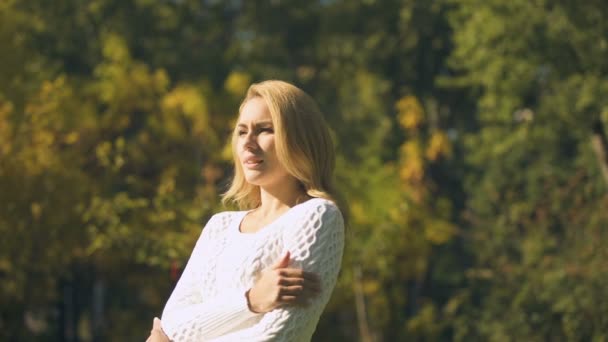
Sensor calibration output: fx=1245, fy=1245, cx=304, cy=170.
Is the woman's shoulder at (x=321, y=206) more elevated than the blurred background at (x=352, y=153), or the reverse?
the woman's shoulder at (x=321, y=206)

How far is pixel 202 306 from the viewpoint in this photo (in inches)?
146

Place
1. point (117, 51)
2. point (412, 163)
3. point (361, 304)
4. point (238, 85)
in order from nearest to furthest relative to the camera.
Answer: point (361, 304) < point (117, 51) < point (238, 85) < point (412, 163)

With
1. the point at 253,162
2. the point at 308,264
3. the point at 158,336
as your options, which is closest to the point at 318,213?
the point at 308,264

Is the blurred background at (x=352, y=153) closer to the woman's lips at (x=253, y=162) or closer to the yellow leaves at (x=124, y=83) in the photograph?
the yellow leaves at (x=124, y=83)

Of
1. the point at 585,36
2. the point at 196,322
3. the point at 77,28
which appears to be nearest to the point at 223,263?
the point at 196,322

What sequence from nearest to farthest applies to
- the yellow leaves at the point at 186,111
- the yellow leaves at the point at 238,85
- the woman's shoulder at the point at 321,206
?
the woman's shoulder at the point at 321,206 → the yellow leaves at the point at 186,111 → the yellow leaves at the point at 238,85

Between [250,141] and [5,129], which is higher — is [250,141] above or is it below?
above

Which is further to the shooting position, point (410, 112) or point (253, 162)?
point (410, 112)

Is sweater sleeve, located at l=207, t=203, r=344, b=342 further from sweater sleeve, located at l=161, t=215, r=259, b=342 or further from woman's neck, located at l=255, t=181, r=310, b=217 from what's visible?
woman's neck, located at l=255, t=181, r=310, b=217

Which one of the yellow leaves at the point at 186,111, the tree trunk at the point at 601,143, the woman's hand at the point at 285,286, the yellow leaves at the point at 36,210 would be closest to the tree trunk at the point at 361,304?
the tree trunk at the point at 601,143

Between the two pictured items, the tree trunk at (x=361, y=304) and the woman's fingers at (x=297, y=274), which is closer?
the woman's fingers at (x=297, y=274)

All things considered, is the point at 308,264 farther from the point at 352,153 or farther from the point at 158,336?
the point at 352,153

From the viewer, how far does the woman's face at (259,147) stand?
3650 mm

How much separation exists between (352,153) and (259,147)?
2840cm
